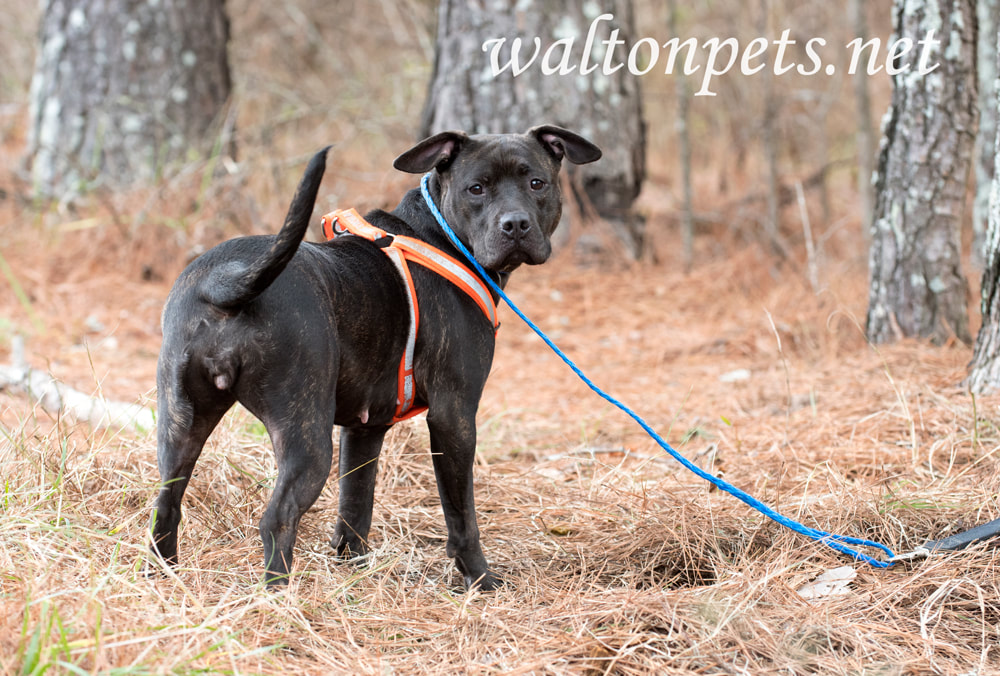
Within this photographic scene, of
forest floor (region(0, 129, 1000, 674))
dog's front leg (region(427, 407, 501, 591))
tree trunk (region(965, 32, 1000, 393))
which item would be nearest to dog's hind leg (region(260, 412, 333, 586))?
forest floor (region(0, 129, 1000, 674))

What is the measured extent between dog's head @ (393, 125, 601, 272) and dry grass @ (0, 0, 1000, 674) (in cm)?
105

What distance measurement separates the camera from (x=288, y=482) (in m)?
2.52

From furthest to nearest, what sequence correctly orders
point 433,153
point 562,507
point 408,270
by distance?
point 562,507 < point 433,153 < point 408,270

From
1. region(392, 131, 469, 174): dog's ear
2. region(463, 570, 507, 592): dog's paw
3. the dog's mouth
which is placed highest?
region(392, 131, 469, 174): dog's ear

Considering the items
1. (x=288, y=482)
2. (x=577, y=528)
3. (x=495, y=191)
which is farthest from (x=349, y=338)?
(x=577, y=528)

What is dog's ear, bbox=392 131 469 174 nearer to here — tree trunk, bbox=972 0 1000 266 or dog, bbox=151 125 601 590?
dog, bbox=151 125 601 590

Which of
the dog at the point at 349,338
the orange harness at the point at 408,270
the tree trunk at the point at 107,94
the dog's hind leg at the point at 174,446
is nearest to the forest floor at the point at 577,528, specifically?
the dog's hind leg at the point at 174,446

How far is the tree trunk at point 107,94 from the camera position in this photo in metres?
7.69

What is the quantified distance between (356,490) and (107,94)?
6070mm

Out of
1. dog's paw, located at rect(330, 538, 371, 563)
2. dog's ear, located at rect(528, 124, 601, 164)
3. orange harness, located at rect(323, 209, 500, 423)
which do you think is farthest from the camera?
dog's ear, located at rect(528, 124, 601, 164)

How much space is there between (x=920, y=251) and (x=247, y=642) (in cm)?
433

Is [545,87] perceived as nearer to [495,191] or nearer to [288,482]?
[495,191]

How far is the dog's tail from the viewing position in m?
2.35

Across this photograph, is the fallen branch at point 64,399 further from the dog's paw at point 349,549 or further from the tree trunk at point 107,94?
the tree trunk at point 107,94
